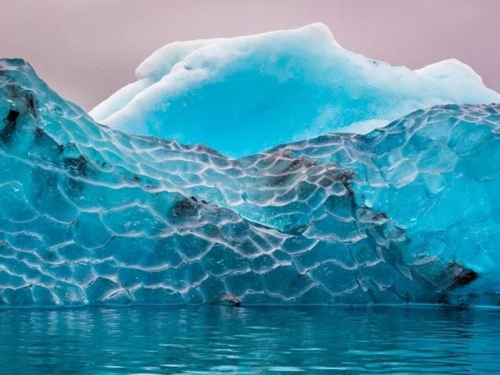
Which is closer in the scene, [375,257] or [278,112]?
[375,257]

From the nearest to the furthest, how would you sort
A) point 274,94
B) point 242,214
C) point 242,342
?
1. point 242,342
2. point 242,214
3. point 274,94

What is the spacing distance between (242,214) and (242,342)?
3.87 metres

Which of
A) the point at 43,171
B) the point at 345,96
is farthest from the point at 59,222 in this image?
the point at 345,96

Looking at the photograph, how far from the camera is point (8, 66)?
26.5ft

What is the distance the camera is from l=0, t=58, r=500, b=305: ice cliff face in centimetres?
757

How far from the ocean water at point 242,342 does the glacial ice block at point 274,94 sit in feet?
13.8

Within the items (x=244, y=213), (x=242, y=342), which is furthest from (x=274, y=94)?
(x=242, y=342)

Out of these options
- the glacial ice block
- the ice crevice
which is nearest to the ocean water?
the ice crevice

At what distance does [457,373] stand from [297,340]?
1336 mm

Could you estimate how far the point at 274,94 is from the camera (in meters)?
10.9

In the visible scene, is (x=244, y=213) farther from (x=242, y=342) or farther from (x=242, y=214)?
(x=242, y=342)

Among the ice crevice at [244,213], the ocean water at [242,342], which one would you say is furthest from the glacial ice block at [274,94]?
the ocean water at [242,342]

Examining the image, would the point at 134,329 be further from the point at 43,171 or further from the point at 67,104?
the point at 67,104

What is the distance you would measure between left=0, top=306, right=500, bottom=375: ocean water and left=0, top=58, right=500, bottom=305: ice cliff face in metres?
0.82
